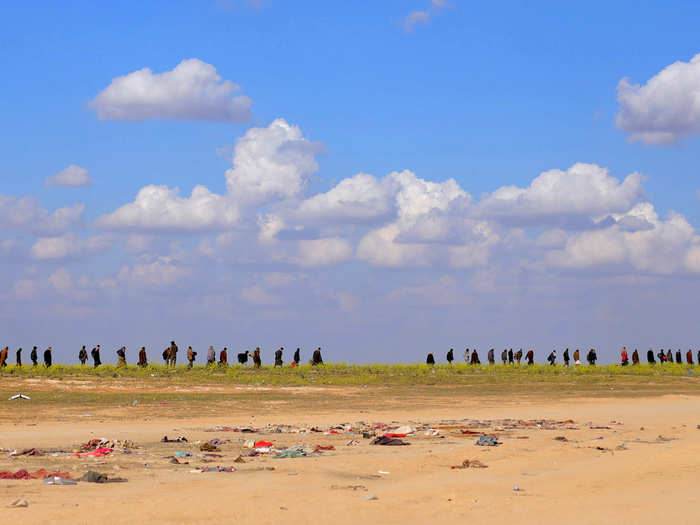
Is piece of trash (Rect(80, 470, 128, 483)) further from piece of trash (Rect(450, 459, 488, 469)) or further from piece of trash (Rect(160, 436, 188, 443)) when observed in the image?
piece of trash (Rect(450, 459, 488, 469))

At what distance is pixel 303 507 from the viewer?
12.4 meters

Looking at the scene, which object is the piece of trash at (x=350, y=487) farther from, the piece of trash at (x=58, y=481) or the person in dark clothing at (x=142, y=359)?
the person in dark clothing at (x=142, y=359)

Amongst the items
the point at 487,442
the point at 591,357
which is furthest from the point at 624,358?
the point at 487,442

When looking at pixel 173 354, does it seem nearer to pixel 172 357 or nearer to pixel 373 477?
pixel 172 357

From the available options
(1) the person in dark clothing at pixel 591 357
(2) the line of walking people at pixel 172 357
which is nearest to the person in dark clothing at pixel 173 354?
(2) the line of walking people at pixel 172 357

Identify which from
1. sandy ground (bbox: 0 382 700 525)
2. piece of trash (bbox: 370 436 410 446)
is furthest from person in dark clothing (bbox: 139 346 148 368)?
piece of trash (bbox: 370 436 410 446)

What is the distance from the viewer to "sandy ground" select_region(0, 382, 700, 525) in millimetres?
11984

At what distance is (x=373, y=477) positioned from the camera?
15406 mm

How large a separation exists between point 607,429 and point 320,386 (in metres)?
20.6

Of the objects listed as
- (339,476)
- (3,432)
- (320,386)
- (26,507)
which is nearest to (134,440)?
(3,432)

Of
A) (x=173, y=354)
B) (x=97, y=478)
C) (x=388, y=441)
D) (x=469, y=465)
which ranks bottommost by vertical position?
(x=469, y=465)

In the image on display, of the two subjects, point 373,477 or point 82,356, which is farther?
point 82,356

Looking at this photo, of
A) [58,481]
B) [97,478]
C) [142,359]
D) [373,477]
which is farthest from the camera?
[142,359]

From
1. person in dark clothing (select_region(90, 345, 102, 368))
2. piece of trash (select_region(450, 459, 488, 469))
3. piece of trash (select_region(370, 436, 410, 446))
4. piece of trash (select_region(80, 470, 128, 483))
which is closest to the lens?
piece of trash (select_region(80, 470, 128, 483))
